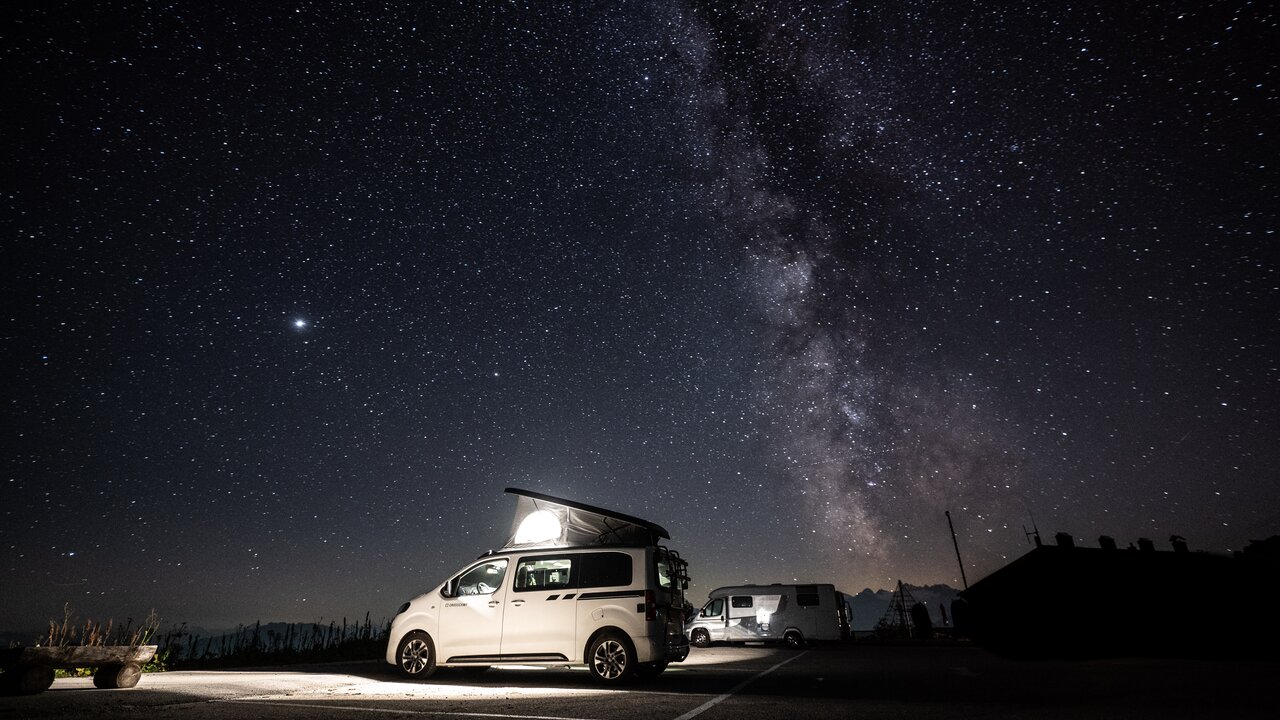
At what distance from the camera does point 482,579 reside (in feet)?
33.4

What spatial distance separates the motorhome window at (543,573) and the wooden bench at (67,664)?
17.1 ft

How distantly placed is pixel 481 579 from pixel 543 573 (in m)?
1.18

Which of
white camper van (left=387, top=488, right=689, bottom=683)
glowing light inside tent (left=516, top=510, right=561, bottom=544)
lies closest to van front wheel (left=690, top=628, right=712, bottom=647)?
glowing light inside tent (left=516, top=510, right=561, bottom=544)

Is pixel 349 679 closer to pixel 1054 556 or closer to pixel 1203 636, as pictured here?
pixel 1054 556

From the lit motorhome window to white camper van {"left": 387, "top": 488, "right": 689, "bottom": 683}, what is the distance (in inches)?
0.7

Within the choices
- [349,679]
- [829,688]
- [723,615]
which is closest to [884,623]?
[723,615]

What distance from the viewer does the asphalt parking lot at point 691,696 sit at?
602cm

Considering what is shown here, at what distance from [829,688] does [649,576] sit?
3137 millimetres

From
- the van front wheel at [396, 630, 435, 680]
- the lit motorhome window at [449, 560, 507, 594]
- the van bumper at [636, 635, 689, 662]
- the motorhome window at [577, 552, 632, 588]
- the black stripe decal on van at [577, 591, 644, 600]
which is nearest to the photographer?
the van bumper at [636, 635, 689, 662]

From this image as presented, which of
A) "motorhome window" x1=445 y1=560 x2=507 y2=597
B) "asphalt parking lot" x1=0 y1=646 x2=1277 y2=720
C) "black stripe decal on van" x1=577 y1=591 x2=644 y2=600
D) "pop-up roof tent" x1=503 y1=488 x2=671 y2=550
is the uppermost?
"pop-up roof tent" x1=503 y1=488 x2=671 y2=550

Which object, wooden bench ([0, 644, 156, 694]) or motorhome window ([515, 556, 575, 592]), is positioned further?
motorhome window ([515, 556, 575, 592])

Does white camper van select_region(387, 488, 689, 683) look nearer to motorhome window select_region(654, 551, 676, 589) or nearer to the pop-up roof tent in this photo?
motorhome window select_region(654, 551, 676, 589)

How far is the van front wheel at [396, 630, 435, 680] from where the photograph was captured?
9.94 meters

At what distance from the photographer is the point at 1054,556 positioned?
1021 inches
